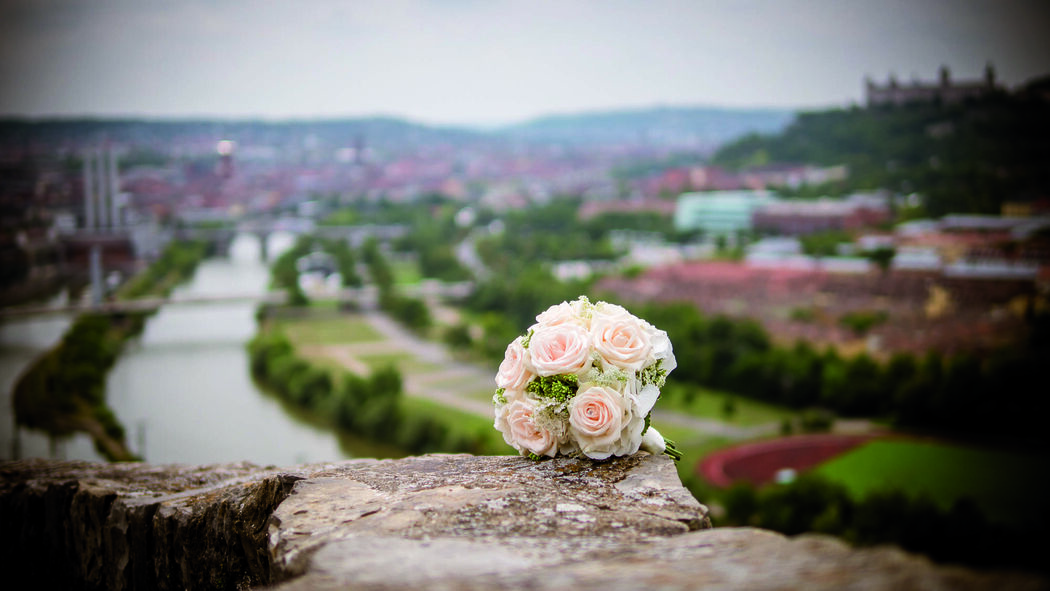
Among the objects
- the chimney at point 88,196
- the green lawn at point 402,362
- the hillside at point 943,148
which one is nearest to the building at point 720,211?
the hillside at point 943,148

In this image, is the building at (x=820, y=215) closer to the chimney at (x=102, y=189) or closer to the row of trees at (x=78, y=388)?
the chimney at (x=102, y=189)

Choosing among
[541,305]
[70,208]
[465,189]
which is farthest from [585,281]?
[465,189]

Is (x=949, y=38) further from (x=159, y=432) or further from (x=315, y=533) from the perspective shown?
(x=315, y=533)

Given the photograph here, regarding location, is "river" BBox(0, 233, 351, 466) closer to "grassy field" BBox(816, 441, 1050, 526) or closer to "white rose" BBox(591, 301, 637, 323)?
"white rose" BBox(591, 301, 637, 323)

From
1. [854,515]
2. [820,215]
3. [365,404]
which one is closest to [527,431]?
[854,515]

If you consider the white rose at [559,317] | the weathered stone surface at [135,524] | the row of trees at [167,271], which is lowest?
the row of trees at [167,271]

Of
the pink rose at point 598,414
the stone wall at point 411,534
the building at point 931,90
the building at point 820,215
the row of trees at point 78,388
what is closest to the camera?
the stone wall at point 411,534

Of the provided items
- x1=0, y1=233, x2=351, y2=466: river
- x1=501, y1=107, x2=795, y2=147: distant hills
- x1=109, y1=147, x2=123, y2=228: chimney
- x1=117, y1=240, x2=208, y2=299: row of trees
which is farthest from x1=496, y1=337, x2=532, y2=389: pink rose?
x1=501, y1=107, x2=795, y2=147: distant hills

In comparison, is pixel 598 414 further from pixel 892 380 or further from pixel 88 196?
pixel 88 196
